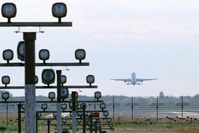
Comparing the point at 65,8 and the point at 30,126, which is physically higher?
the point at 65,8

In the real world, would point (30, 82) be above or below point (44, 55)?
below

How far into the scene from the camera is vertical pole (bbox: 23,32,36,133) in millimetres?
15617

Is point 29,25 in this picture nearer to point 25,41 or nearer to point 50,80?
point 25,41

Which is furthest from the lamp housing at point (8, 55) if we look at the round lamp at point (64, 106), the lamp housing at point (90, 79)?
the round lamp at point (64, 106)

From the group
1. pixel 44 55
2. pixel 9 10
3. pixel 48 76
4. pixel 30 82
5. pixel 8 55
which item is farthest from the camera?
pixel 48 76

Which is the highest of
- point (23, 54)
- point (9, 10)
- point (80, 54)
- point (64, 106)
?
point (9, 10)

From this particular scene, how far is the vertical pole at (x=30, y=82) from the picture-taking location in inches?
615

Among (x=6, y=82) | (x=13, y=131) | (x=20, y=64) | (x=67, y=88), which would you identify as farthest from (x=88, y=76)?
(x=13, y=131)

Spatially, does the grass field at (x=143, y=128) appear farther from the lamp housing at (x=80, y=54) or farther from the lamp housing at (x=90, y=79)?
the lamp housing at (x=80, y=54)

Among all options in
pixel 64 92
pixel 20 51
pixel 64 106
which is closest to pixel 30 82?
pixel 20 51

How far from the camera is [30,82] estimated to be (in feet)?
52.1

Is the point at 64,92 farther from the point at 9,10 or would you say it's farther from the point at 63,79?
the point at 9,10

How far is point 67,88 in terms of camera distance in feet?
87.0

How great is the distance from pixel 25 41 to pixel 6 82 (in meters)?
6.82
